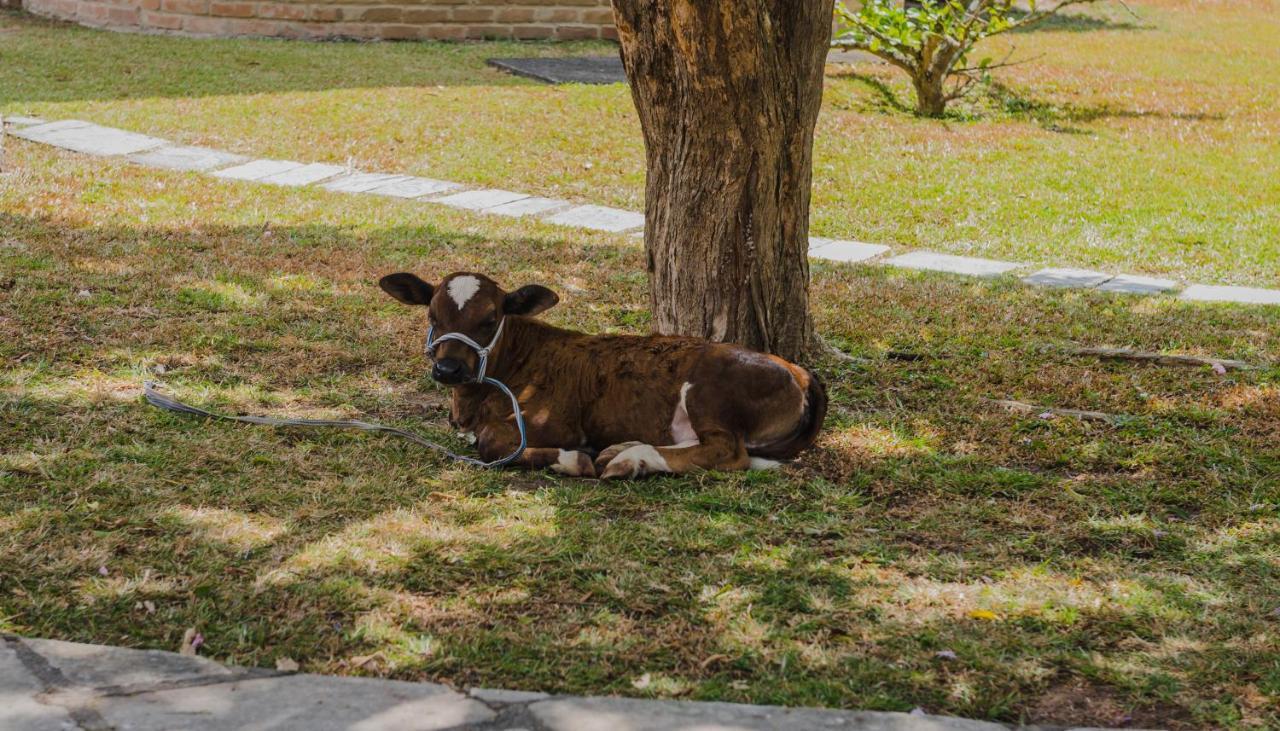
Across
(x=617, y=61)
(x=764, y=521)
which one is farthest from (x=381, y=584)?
(x=617, y=61)

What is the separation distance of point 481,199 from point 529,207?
47 cm

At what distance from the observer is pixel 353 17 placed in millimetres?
18531

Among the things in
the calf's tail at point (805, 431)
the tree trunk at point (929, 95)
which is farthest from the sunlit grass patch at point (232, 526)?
the tree trunk at point (929, 95)

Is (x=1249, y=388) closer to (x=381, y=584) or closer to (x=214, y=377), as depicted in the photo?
(x=381, y=584)

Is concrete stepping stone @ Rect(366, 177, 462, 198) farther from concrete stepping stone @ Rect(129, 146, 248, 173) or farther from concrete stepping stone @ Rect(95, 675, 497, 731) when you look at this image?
concrete stepping stone @ Rect(95, 675, 497, 731)

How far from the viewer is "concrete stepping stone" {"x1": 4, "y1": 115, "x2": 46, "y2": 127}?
12.4m

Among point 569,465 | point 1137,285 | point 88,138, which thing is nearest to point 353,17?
point 88,138

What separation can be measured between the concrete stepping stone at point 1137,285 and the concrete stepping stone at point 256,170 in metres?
6.95

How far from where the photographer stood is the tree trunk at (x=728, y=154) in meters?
5.58

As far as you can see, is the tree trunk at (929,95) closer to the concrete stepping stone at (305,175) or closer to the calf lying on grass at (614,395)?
the concrete stepping stone at (305,175)

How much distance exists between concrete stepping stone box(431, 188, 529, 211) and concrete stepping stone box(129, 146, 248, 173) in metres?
2.19

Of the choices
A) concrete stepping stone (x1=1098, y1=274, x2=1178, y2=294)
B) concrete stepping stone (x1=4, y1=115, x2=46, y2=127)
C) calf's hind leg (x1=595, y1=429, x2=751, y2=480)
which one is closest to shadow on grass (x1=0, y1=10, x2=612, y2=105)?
concrete stepping stone (x1=4, y1=115, x2=46, y2=127)

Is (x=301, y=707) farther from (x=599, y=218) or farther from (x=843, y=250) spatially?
(x=599, y=218)

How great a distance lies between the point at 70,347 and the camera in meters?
6.23
